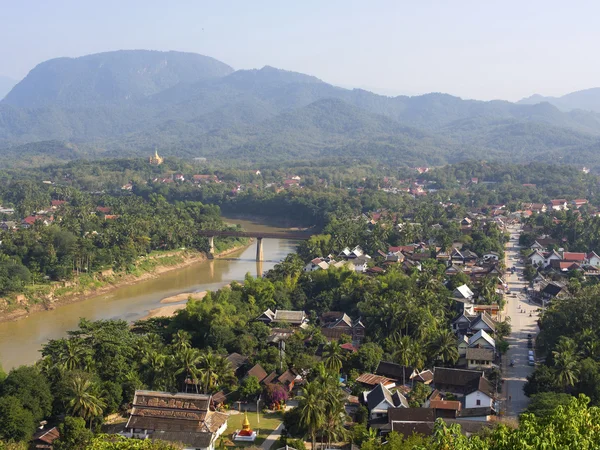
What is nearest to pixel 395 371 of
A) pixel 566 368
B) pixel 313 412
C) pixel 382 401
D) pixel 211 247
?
pixel 382 401

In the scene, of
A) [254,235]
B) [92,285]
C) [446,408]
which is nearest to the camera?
[446,408]

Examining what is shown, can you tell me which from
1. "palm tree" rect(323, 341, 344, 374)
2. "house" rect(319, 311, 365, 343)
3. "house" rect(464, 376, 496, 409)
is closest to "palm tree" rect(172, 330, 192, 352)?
"palm tree" rect(323, 341, 344, 374)

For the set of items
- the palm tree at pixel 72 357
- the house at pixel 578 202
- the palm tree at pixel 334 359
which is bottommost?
the house at pixel 578 202

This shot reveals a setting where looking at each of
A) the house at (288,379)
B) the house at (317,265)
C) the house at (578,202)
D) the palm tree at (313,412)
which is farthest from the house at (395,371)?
the house at (578,202)

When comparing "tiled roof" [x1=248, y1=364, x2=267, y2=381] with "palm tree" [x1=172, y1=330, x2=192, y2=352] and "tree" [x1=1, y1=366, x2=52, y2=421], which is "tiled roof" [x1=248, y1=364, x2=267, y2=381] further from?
"tree" [x1=1, y1=366, x2=52, y2=421]

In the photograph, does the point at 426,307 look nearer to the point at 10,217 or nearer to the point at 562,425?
the point at 562,425

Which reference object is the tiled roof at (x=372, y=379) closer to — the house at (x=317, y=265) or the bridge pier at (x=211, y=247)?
the house at (x=317, y=265)

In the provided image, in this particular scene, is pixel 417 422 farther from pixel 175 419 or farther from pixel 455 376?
pixel 175 419
